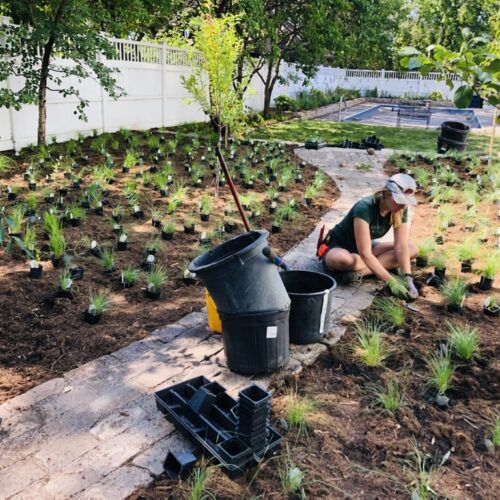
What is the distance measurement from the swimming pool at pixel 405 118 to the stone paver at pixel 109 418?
48.1 ft

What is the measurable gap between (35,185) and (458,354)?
514cm

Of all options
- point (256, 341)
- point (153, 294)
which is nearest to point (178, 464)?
point (256, 341)

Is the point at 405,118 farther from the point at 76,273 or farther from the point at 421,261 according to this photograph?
the point at 76,273

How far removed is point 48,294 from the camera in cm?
366

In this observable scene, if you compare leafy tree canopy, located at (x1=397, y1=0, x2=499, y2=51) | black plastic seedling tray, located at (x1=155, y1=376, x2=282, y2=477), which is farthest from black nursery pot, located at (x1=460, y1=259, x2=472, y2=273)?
leafy tree canopy, located at (x1=397, y1=0, x2=499, y2=51)

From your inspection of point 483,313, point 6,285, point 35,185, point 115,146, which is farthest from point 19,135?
point 483,313

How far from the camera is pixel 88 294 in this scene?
12.2ft

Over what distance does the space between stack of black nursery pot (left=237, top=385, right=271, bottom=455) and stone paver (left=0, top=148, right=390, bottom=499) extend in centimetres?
33

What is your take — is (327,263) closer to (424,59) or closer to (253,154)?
(424,59)

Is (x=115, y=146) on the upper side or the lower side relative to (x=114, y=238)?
upper

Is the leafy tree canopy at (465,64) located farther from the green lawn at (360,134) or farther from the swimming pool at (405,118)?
the swimming pool at (405,118)

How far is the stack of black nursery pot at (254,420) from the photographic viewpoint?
2.07 meters

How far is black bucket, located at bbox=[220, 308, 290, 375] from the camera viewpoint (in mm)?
2645

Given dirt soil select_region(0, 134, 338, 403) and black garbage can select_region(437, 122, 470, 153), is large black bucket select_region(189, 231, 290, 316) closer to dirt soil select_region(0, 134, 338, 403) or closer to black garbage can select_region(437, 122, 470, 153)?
dirt soil select_region(0, 134, 338, 403)
